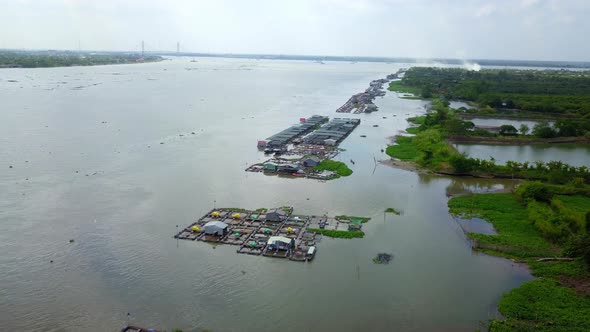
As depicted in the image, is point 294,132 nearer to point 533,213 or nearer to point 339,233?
point 339,233

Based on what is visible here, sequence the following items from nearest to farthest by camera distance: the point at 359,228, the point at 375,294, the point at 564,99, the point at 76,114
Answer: the point at 375,294 → the point at 359,228 → the point at 76,114 → the point at 564,99

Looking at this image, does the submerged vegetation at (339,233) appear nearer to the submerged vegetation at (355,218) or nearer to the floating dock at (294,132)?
the submerged vegetation at (355,218)

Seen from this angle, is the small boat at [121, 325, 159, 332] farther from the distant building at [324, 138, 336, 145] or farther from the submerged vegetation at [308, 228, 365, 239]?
the distant building at [324, 138, 336, 145]

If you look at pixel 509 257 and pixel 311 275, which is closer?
pixel 311 275

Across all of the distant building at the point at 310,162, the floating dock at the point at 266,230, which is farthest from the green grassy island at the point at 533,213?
the distant building at the point at 310,162

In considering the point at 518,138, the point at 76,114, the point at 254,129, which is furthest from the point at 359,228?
the point at 76,114

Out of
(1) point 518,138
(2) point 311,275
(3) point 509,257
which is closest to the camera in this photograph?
(2) point 311,275

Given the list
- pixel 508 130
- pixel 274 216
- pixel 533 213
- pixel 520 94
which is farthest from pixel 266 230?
pixel 520 94

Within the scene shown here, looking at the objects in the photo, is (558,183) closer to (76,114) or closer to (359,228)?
(359,228)
